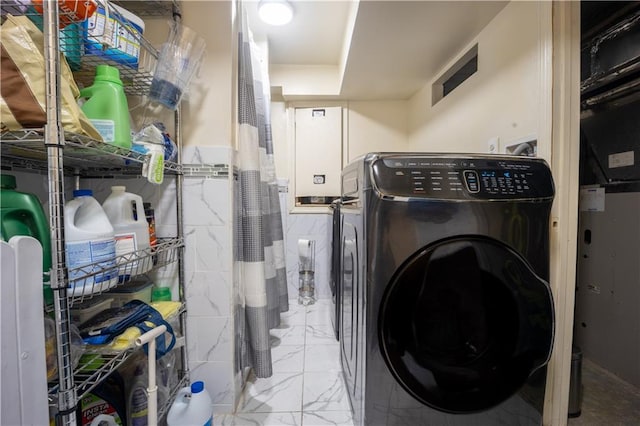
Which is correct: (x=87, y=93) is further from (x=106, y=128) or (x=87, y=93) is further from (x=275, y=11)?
(x=275, y=11)

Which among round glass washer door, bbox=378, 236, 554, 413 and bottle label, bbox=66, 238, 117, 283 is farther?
round glass washer door, bbox=378, 236, 554, 413

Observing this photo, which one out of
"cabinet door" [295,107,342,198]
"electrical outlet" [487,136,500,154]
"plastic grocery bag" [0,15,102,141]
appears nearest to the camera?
"plastic grocery bag" [0,15,102,141]

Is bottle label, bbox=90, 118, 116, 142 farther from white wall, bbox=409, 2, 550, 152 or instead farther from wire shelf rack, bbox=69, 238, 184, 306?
white wall, bbox=409, 2, 550, 152

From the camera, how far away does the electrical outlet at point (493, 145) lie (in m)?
1.38

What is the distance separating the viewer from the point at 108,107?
829 millimetres

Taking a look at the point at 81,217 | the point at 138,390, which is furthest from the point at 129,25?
the point at 138,390

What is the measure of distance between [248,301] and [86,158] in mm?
830

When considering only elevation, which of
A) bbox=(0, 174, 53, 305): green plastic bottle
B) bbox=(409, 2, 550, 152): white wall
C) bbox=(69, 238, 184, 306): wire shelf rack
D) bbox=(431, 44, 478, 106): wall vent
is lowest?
bbox=(69, 238, 184, 306): wire shelf rack

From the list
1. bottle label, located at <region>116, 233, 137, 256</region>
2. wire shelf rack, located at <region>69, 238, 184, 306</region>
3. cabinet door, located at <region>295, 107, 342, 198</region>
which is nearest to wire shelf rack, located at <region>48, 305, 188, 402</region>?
wire shelf rack, located at <region>69, 238, 184, 306</region>

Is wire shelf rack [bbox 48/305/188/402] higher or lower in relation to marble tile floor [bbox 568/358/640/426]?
higher

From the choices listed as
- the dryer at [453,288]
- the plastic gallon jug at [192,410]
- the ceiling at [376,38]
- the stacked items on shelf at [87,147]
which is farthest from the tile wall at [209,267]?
the ceiling at [376,38]

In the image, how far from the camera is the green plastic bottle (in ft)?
2.16

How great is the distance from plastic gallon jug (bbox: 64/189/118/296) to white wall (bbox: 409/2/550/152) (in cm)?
157

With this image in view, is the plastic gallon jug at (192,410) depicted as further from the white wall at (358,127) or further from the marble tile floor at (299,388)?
the white wall at (358,127)
